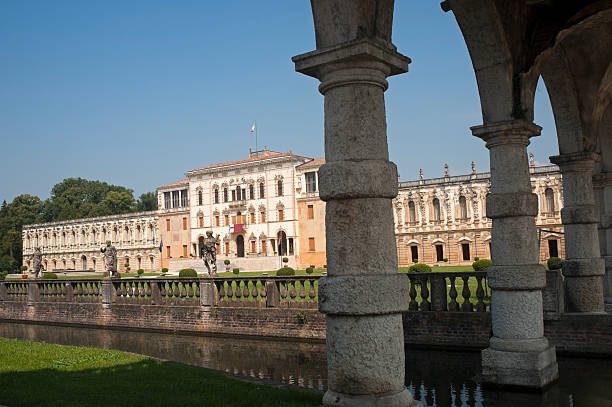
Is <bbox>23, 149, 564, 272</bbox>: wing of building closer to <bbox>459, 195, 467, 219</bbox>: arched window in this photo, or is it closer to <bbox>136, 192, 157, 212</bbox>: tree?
<bbox>459, 195, 467, 219</bbox>: arched window

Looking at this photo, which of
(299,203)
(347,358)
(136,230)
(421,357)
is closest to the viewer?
(347,358)

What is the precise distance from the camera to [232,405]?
239 inches

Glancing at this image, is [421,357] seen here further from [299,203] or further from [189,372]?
[299,203]

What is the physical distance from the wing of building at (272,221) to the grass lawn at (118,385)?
37044mm

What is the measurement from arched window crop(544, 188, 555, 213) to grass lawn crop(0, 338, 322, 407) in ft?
163

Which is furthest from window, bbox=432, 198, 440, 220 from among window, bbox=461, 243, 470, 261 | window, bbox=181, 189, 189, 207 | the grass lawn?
the grass lawn

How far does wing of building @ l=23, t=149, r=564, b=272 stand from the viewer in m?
54.7

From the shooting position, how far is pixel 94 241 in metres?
80.2

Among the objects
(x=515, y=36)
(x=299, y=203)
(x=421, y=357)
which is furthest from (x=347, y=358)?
(x=299, y=203)

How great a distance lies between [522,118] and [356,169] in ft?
13.6

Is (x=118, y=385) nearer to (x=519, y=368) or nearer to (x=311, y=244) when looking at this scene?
(x=519, y=368)

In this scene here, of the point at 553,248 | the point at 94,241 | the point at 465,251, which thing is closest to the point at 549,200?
the point at 553,248

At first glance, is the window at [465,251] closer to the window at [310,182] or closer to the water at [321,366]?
the window at [310,182]

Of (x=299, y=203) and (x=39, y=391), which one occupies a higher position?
(x=299, y=203)
